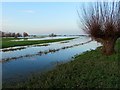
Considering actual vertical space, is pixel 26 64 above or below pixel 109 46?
below

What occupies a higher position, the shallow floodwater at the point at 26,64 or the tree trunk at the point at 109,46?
the tree trunk at the point at 109,46

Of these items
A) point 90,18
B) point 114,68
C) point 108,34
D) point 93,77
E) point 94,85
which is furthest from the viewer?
point 90,18

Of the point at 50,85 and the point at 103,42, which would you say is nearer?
the point at 50,85

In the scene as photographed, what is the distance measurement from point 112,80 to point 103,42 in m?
14.3

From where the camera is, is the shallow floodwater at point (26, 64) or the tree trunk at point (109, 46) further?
the tree trunk at point (109, 46)

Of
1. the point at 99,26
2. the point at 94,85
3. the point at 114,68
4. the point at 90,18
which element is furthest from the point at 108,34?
the point at 94,85

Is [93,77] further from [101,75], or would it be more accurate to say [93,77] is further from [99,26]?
[99,26]

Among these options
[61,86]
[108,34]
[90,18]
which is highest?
[90,18]

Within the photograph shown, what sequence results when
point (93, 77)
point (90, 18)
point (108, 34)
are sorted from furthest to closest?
point (90, 18) → point (108, 34) → point (93, 77)

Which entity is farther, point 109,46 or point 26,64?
point 109,46

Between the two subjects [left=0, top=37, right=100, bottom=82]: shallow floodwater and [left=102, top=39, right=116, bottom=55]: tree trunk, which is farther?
[left=102, top=39, right=116, bottom=55]: tree trunk

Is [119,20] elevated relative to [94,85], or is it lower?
elevated

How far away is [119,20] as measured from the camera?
2539cm

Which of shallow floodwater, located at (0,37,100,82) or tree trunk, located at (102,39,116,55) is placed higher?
tree trunk, located at (102,39,116,55)
